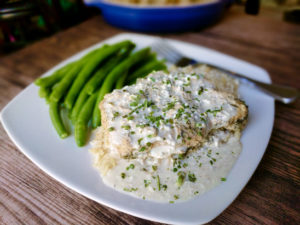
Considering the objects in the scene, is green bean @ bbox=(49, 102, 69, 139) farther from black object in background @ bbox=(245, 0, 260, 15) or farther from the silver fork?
black object in background @ bbox=(245, 0, 260, 15)

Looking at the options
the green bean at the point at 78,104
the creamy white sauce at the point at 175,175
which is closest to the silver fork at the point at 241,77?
the creamy white sauce at the point at 175,175

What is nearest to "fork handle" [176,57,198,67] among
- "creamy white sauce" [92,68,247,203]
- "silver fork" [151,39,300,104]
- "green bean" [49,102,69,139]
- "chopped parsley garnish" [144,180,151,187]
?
"silver fork" [151,39,300,104]

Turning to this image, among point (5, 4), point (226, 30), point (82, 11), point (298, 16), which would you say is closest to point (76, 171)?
point (5, 4)

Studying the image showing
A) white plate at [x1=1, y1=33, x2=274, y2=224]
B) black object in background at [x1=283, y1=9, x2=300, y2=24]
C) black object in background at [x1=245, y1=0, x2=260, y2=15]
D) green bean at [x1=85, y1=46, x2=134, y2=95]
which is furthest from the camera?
black object in background at [x1=245, y1=0, x2=260, y2=15]

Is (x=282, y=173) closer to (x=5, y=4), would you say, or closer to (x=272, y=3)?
(x=5, y=4)

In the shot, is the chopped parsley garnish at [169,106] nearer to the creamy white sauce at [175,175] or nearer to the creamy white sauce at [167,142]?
the creamy white sauce at [167,142]

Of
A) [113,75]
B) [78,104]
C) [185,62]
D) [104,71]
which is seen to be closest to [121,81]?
[113,75]

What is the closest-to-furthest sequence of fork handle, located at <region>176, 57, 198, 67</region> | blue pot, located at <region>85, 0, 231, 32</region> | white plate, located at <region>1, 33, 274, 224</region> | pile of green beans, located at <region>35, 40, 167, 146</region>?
1. white plate, located at <region>1, 33, 274, 224</region>
2. pile of green beans, located at <region>35, 40, 167, 146</region>
3. fork handle, located at <region>176, 57, 198, 67</region>
4. blue pot, located at <region>85, 0, 231, 32</region>
